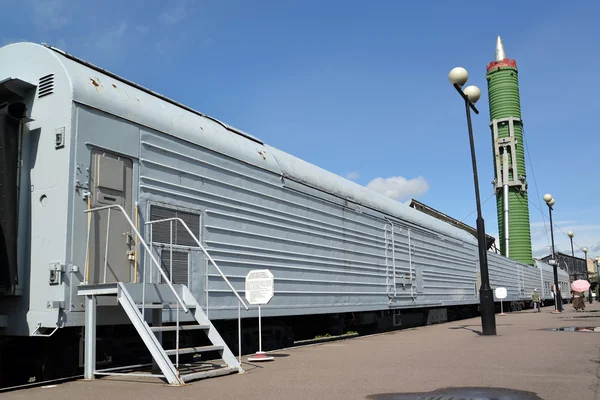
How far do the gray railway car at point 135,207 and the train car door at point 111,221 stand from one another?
0.01 metres

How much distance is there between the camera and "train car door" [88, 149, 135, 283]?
6.59 meters

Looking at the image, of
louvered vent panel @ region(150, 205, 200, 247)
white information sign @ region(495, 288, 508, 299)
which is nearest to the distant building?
white information sign @ region(495, 288, 508, 299)

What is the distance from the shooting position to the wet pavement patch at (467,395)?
5012 millimetres

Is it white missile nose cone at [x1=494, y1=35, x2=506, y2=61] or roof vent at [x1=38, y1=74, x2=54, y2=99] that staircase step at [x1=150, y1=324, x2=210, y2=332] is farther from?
white missile nose cone at [x1=494, y1=35, x2=506, y2=61]

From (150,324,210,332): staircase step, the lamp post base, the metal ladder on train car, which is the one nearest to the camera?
the metal ladder on train car

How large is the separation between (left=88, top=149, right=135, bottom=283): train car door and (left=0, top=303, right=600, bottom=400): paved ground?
1.26 meters

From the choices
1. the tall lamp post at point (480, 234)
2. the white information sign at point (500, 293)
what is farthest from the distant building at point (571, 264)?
the tall lamp post at point (480, 234)

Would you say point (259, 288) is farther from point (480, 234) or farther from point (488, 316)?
point (480, 234)

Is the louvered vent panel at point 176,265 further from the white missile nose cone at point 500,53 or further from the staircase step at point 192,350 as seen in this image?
the white missile nose cone at point 500,53

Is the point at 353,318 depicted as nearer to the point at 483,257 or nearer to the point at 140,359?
the point at 483,257

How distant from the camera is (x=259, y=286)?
26.4 ft

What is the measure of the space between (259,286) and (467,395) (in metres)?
3.61

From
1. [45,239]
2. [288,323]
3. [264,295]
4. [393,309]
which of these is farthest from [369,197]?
[45,239]

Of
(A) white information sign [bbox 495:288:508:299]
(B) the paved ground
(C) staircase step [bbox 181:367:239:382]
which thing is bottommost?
(B) the paved ground
